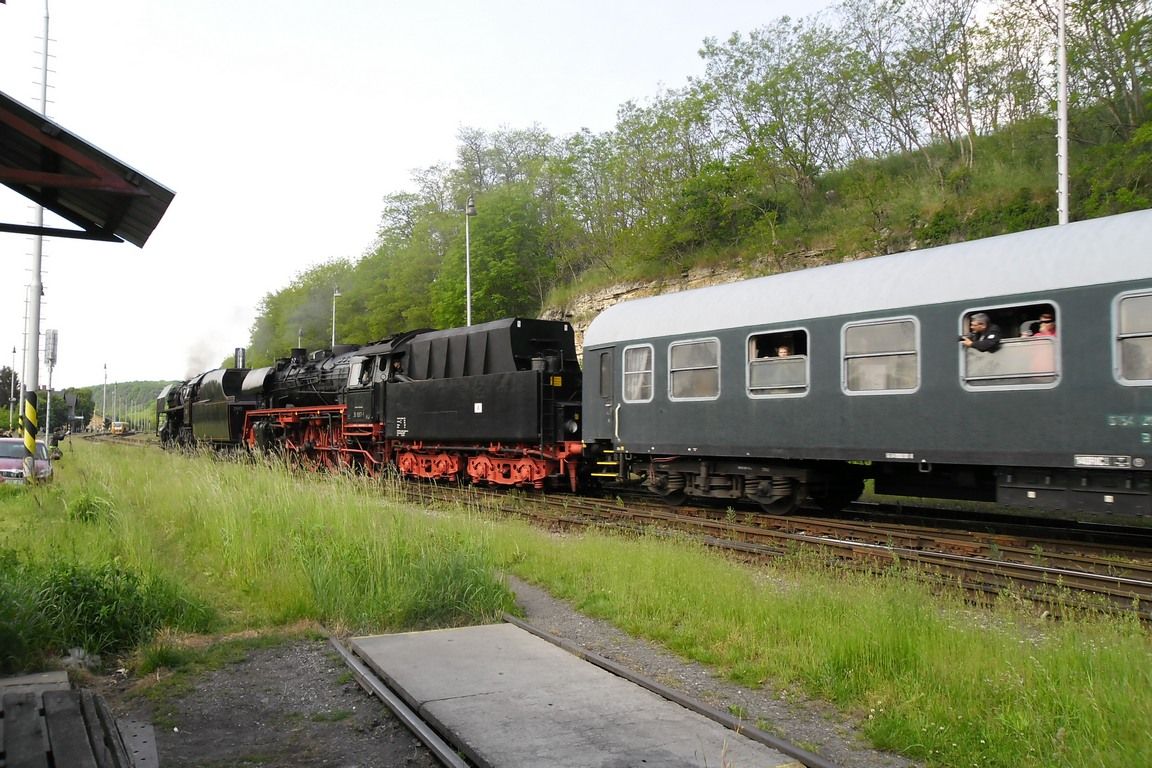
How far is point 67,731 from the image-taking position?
12.3 ft

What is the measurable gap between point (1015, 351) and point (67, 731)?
9151 mm

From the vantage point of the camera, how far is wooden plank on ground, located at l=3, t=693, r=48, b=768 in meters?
3.38

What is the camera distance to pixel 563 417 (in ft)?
49.8

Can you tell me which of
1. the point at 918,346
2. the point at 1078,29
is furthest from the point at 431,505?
the point at 1078,29

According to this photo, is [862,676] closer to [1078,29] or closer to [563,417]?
[563,417]

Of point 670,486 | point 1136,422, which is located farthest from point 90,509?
point 1136,422

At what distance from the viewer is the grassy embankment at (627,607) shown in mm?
4445

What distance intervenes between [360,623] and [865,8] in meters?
31.5

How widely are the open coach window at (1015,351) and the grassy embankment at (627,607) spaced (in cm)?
300

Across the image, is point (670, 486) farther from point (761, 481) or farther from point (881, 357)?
point (881, 357)

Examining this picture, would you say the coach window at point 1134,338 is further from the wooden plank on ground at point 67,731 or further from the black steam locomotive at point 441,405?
the wooden plank on ground at point 67,731

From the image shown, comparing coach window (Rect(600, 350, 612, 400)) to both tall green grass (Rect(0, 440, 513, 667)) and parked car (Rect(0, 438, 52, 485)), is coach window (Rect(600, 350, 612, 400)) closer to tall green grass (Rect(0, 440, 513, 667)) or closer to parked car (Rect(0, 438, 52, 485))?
tall green grass (Rect(0, 440, 513, 667))

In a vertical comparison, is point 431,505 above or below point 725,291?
below

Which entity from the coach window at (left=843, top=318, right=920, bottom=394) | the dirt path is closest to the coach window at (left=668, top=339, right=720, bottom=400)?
the coach window at (left=843, top=318, right=920, bottom=394)
